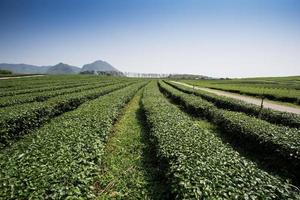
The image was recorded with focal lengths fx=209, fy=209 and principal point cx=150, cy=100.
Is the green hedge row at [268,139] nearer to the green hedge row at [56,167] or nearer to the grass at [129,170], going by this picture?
the grass at [129,170]

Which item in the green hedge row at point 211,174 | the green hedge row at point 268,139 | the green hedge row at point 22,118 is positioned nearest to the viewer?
the green hedge row at point 211,174

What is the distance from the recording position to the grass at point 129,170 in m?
7.66

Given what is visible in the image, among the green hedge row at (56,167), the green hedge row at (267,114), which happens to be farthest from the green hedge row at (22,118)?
the green hedge row at (267,114)

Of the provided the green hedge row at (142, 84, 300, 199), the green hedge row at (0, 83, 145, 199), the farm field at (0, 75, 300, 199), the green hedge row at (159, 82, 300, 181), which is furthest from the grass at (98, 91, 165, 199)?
the green hedge row at (159, 82, 300, 181)

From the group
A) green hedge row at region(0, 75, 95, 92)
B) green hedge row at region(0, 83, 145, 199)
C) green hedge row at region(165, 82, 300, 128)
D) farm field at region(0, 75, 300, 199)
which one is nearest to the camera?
green hedge row at region(0, 83, 145, 199)

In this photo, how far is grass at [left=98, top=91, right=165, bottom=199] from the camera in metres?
7.66

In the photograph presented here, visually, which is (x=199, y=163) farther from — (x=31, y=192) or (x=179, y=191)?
(x=31, y=192)

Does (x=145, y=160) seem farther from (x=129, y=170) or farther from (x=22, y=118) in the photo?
(x=22, y=118)

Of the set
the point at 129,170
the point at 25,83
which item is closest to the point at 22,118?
the point at 129,170

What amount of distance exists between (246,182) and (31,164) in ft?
21.8

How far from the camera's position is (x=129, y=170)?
934 cm

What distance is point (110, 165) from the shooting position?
9.73 metres

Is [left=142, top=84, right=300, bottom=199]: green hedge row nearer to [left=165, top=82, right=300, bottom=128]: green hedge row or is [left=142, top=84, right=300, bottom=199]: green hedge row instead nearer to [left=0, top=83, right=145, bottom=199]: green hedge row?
[left=0, top=83, right=145, bottom=199]: green hedge row

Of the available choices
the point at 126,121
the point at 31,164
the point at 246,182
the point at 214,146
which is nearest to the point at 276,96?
the point at 126,121
